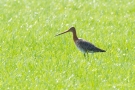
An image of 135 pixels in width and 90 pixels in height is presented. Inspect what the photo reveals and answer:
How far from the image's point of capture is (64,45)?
51.8ft

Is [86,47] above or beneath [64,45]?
above

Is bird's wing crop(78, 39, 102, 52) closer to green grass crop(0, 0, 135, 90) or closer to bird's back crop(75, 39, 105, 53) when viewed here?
bird's back crop(75, 39, 105, 53)

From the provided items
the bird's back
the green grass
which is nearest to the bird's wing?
the bird's back

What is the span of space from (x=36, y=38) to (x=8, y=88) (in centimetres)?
540

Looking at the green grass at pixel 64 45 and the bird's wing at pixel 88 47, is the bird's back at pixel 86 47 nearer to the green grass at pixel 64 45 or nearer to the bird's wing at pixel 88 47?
the bird's wing at pixel 88 47

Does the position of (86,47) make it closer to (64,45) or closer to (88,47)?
(88,47)

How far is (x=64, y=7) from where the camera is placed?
77.2ft

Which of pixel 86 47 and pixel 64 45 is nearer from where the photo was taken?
pixel 86 47

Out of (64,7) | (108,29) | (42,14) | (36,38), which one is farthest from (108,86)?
(64,7)

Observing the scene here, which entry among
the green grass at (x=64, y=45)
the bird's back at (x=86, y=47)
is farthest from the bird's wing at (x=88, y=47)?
the green grass at (x=64, y=45)

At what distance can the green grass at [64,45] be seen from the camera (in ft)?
39.4

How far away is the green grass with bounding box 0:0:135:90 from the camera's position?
1202 centimetres

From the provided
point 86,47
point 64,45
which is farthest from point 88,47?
point 64,45

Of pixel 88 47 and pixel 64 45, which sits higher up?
pixel 88 47
